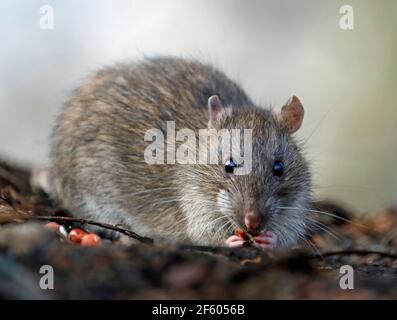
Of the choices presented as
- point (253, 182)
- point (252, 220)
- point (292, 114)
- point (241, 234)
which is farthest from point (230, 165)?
point (292, 114)

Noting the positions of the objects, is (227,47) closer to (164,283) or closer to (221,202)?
(221,202)

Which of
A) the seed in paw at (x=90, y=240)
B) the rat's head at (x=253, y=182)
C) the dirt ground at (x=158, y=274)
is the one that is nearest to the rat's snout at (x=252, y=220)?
the rat's head at (x=253, y=182)

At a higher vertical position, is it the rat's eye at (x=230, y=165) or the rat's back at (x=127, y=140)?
the rat's back at (x=127, y=140)

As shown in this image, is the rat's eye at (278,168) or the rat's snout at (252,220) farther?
the rat's eye at (278,168)

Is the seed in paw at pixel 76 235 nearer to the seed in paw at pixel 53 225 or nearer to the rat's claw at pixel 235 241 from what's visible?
the seed in paw at pixel 53 225

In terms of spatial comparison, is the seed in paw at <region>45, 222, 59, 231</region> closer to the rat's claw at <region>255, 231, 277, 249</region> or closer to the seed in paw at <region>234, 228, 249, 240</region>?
the seed in paw at <region>234, 228, 249, 240</region>

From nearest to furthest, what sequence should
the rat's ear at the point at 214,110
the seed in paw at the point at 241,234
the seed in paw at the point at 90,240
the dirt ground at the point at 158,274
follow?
1. the dirt ground at the point at 158,274
2. the seed in paw at the point at 90,240
3. the seed in paw at the point at 241,234
4. the rat's ear at the point at 214,110
